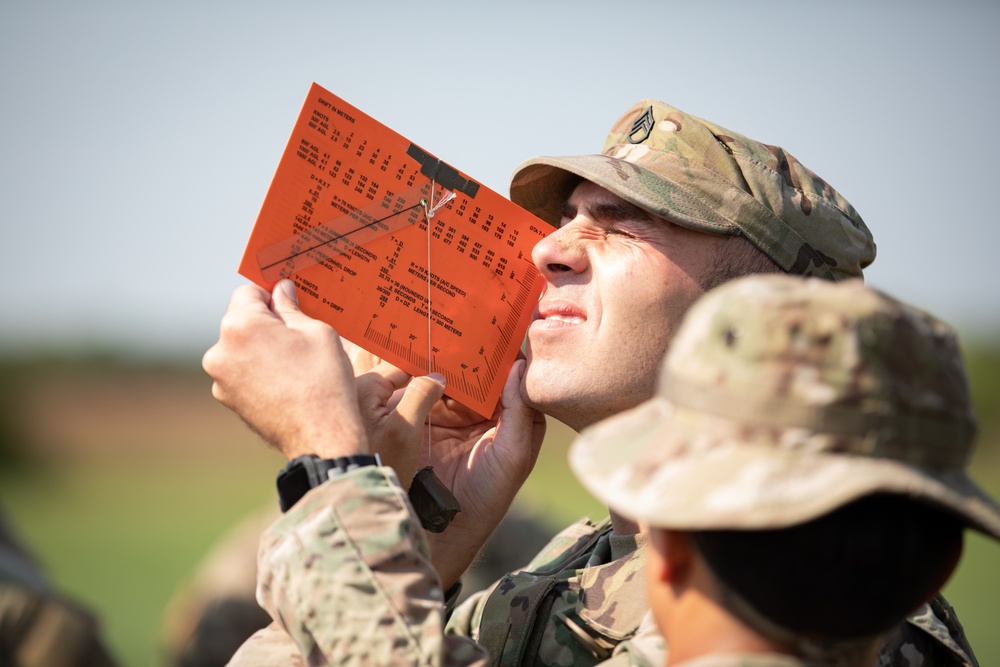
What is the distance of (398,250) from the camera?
11.7 feet

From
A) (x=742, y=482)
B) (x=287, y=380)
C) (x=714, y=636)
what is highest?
(x=742, y=482)

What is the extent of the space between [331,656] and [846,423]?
1217 millimetres

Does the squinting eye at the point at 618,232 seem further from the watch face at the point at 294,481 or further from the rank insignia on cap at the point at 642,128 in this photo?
the watch face at the point at 294,481

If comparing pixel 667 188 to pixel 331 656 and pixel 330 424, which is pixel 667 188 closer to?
pixel 330 424

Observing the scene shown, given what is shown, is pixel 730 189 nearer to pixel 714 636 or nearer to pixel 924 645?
pixel 924 645

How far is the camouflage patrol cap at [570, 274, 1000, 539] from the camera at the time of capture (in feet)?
5.87

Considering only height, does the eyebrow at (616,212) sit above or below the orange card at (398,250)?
above

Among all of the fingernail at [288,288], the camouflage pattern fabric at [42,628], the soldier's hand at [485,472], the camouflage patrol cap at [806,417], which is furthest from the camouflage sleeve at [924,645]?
the camouflage pattern fabric at [42,628]

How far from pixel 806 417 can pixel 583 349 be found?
1667mm

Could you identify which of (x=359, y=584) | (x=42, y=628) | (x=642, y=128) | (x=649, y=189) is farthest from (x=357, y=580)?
(x=42, y=628)

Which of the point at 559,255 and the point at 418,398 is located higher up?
the point at 559,255

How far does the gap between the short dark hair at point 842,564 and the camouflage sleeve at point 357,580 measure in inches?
29.8

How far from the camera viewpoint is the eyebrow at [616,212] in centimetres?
358

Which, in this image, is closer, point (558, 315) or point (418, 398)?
point (418, 398)
